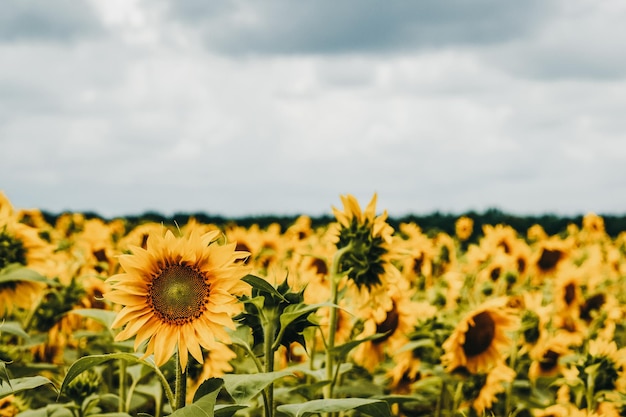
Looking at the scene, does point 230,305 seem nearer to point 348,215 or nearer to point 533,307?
point 348,215

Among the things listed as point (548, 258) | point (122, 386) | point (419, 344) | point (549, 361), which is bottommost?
point (549, 361)

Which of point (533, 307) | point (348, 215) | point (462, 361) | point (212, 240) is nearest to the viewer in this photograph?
point (212, 240)

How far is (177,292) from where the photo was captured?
185cm

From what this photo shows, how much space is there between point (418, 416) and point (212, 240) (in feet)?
9.37

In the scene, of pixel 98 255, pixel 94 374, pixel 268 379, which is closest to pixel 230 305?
pixel 268 379

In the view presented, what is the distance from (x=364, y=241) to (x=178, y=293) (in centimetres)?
109

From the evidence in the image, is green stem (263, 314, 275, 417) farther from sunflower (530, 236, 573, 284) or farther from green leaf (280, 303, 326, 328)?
sunflower (530, 236, 573, 284)

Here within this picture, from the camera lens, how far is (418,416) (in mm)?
4430

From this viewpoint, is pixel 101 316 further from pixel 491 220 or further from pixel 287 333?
pixel 491 220

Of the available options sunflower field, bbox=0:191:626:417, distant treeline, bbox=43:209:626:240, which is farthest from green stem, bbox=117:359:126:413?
distant treeline, bbox=43:209:626:240

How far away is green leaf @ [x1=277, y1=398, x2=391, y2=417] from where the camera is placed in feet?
5.91

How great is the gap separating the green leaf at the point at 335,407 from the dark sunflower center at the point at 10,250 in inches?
75.3

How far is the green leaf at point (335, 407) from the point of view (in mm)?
1801

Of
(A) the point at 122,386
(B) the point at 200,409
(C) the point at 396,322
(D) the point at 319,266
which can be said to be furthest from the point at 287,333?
(D) the point at 319,266
